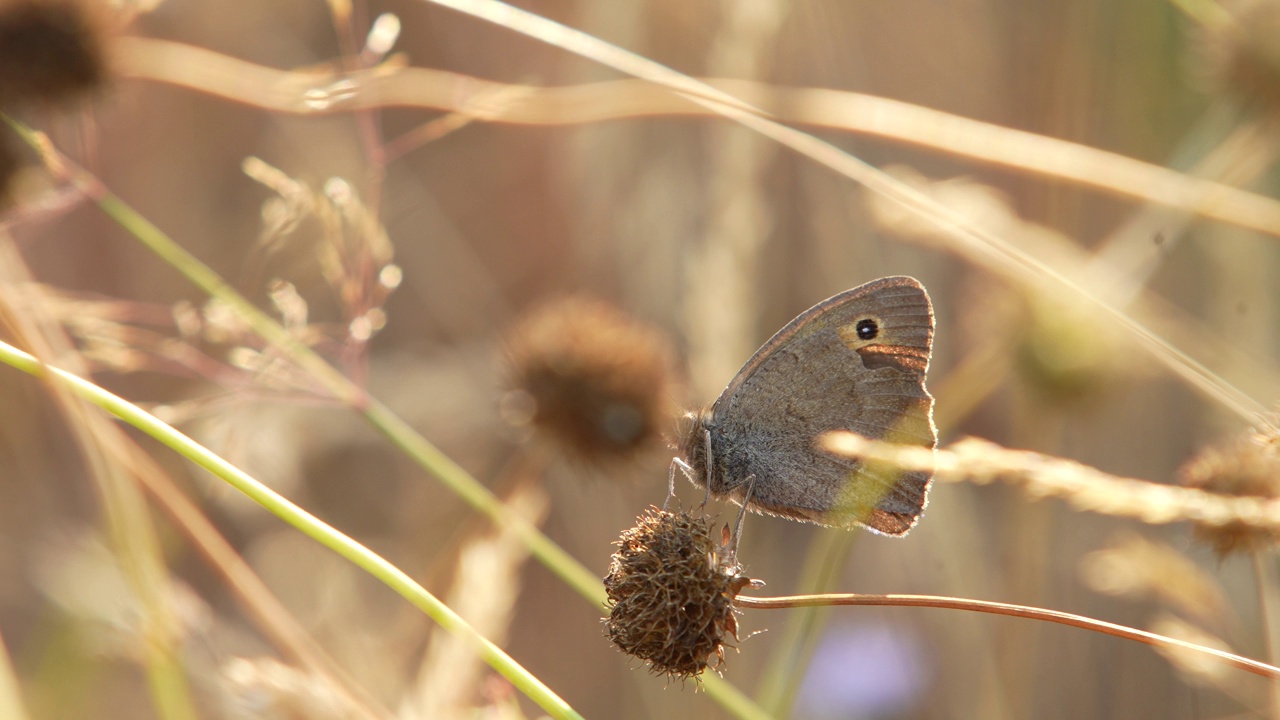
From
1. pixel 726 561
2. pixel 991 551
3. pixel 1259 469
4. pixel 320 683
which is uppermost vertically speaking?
pixel 991 551

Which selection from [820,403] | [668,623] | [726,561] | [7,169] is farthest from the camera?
[7,169]

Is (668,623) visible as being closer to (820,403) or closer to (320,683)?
(320,683)

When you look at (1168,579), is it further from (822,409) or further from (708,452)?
(708,452)

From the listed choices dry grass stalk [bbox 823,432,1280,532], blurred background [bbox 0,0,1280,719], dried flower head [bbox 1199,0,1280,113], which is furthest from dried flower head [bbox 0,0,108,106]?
dried flower head [bbox 1199,0,1280,113]

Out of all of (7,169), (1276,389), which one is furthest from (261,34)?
(1276,389)

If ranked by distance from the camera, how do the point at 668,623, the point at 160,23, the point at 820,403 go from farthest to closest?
the point at 160,23, the point at 820,403, the point at 668,623

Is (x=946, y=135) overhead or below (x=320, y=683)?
overhead

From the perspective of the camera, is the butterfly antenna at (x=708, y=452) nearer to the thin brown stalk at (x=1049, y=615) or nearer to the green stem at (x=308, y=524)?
the thin brown stalk at (x=1049, y=615)

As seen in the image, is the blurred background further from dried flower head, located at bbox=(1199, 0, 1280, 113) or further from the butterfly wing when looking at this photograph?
the butterfly wing
